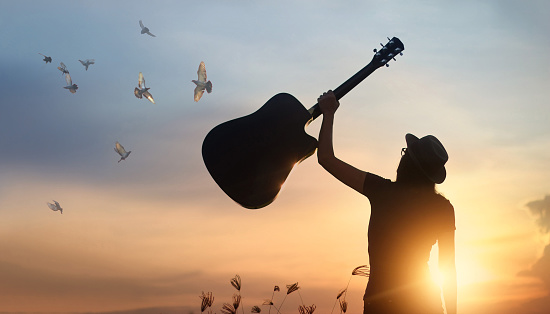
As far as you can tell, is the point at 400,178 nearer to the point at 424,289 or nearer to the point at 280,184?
the point at 424,289

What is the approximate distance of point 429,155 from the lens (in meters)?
4.79

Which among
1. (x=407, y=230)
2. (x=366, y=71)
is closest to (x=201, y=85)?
(x=366, y=71)

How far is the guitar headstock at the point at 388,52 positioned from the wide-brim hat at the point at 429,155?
1375 mm

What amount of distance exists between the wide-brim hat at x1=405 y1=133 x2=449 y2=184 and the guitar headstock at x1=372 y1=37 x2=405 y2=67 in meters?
1.37

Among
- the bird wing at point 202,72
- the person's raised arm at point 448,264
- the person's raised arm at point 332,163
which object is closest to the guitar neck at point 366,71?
the person's raised arm at point 332,163

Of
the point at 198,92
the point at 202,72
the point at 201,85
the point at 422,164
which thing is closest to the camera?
the point at 422,164

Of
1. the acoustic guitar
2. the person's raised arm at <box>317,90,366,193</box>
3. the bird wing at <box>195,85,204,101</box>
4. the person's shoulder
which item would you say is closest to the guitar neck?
the acoustic guitar

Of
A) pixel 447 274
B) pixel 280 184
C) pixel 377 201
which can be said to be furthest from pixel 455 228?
pixel 280 184

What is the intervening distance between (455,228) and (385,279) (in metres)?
0.76

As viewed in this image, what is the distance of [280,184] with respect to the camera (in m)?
6.03

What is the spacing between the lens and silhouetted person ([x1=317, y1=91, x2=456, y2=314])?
462cm

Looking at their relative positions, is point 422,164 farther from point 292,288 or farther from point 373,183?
point 292,288

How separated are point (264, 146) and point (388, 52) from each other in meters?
1.57

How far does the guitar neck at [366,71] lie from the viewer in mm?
5848
